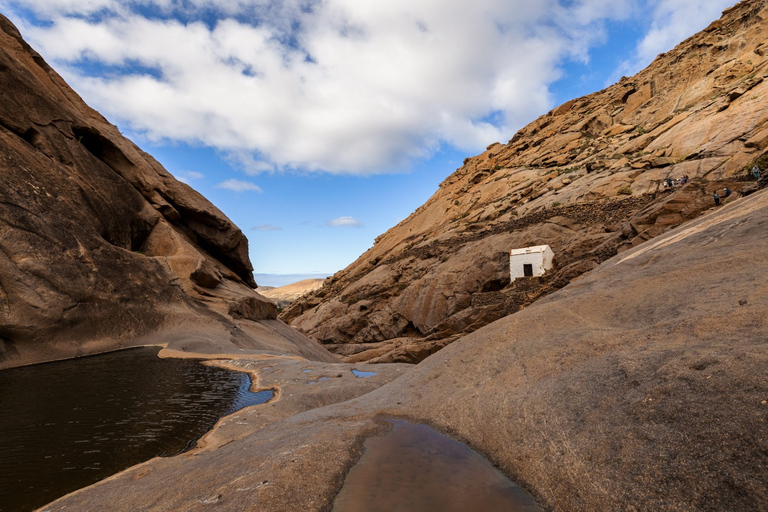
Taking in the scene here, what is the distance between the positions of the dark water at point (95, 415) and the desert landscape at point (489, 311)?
2.93 ft

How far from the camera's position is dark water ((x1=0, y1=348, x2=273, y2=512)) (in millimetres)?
6566

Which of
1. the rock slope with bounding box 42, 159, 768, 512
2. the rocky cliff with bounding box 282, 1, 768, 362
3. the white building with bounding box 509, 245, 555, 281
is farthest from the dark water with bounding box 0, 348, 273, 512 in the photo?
the white building with bounding box 509, 245, 555, 281

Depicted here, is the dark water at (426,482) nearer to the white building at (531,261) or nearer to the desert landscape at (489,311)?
the desert landscape at (489,311)

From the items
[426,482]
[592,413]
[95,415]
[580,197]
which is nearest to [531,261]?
[580,197]

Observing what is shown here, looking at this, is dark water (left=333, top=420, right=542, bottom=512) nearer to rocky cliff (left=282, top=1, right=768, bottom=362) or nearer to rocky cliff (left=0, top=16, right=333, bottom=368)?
rocky cliff (left=282, top=1, right=768, bottom=362)

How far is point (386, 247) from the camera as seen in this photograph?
6034 centimetres

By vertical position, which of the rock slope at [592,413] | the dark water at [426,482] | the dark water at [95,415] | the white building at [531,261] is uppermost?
the white building at [531,261]

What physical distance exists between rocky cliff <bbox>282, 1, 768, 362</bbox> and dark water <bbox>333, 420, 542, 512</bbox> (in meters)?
13.7

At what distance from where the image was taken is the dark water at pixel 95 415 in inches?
259

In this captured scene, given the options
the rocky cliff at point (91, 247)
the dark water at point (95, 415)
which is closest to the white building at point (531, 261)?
the rocky cliff at point (91, 247)

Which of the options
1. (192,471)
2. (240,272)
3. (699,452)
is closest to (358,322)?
(240,272)

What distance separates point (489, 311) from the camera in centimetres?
2019

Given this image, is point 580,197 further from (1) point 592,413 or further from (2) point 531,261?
(1) point 592,413

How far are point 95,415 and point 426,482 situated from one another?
9292mm
